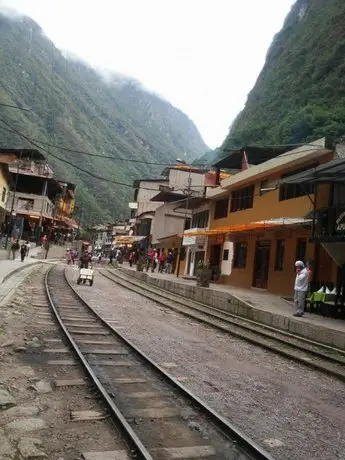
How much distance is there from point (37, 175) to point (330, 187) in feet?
167

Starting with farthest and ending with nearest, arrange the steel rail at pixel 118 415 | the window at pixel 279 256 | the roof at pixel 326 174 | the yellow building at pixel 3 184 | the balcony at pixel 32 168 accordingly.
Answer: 1. the balcony at pixel 32 168
2. the yellow building at pixel 3 184
3. the window at pixel 279 256
4. the roof at pixel 326 174
5. the steel rail at pixel 118 415

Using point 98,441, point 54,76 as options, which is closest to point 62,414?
point 98,441

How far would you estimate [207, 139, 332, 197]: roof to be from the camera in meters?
19.7

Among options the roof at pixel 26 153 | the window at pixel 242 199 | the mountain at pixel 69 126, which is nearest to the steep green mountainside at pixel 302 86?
the window at pixel 242 199

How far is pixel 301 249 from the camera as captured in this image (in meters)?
21.2

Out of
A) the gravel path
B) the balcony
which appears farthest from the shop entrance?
the balcony

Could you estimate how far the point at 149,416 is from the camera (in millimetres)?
5590

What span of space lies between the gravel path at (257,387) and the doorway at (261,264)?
11.5 meters

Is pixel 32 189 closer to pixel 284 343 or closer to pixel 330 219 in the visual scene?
pixel 330 219

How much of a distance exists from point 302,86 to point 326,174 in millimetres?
55884

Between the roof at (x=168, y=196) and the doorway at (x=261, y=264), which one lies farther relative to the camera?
the roof at (x=168, y=196)

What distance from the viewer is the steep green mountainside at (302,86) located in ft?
176

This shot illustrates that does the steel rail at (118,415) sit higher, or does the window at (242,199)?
the window at (242,199)

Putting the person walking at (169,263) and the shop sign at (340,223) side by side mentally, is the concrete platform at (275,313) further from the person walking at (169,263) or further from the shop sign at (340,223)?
the person walking at (169,263)
